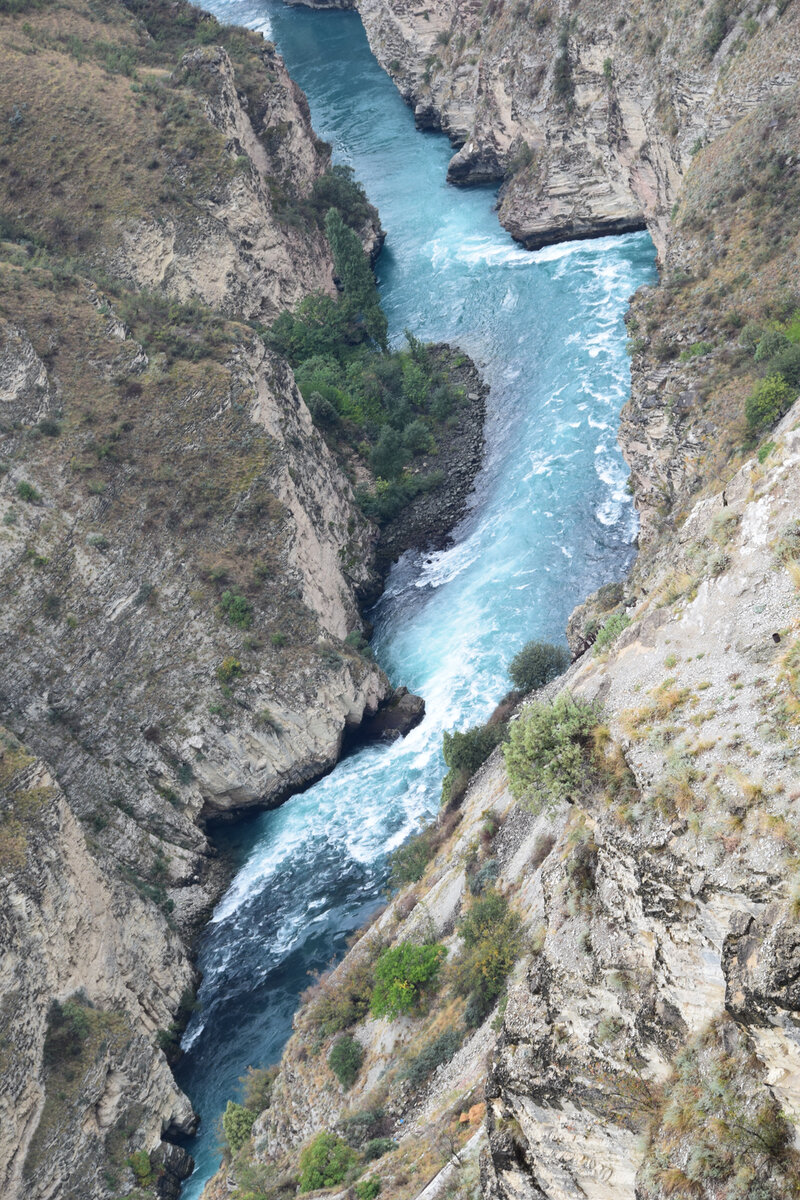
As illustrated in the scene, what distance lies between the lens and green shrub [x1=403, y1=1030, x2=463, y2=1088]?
28453mm

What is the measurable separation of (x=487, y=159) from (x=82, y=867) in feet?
236

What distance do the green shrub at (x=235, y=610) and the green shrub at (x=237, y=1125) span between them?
22878 mm

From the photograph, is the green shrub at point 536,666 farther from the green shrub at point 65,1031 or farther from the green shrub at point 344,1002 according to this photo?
the green shrub at point 65,1031

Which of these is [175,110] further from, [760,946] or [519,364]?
[760,946]

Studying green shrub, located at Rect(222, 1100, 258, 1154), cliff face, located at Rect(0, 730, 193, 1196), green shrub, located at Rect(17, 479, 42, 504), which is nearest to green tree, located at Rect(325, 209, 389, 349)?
green shrub, located at Rect(17, 479, 42, 504)

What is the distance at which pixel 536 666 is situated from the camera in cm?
4572

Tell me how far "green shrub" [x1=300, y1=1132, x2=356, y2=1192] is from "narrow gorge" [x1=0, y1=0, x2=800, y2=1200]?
0.55ft

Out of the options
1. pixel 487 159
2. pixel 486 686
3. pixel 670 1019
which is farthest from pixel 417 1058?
pixel 487 159

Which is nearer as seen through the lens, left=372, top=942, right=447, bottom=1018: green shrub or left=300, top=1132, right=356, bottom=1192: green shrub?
left=300, top=1132, right=356, bottom=1192: green shrub

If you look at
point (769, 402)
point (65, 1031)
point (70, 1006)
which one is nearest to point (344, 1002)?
point (65, 1031)

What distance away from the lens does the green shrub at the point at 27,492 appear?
158 feet

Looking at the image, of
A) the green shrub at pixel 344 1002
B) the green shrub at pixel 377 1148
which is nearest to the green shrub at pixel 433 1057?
the green shrub at pixel 377 1148

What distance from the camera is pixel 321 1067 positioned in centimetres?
3372

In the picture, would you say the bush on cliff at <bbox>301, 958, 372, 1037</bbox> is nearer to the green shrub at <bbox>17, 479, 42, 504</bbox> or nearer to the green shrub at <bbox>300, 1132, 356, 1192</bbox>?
the green shrub at <bbox>300, 1132, 356, 1192</bbox>
